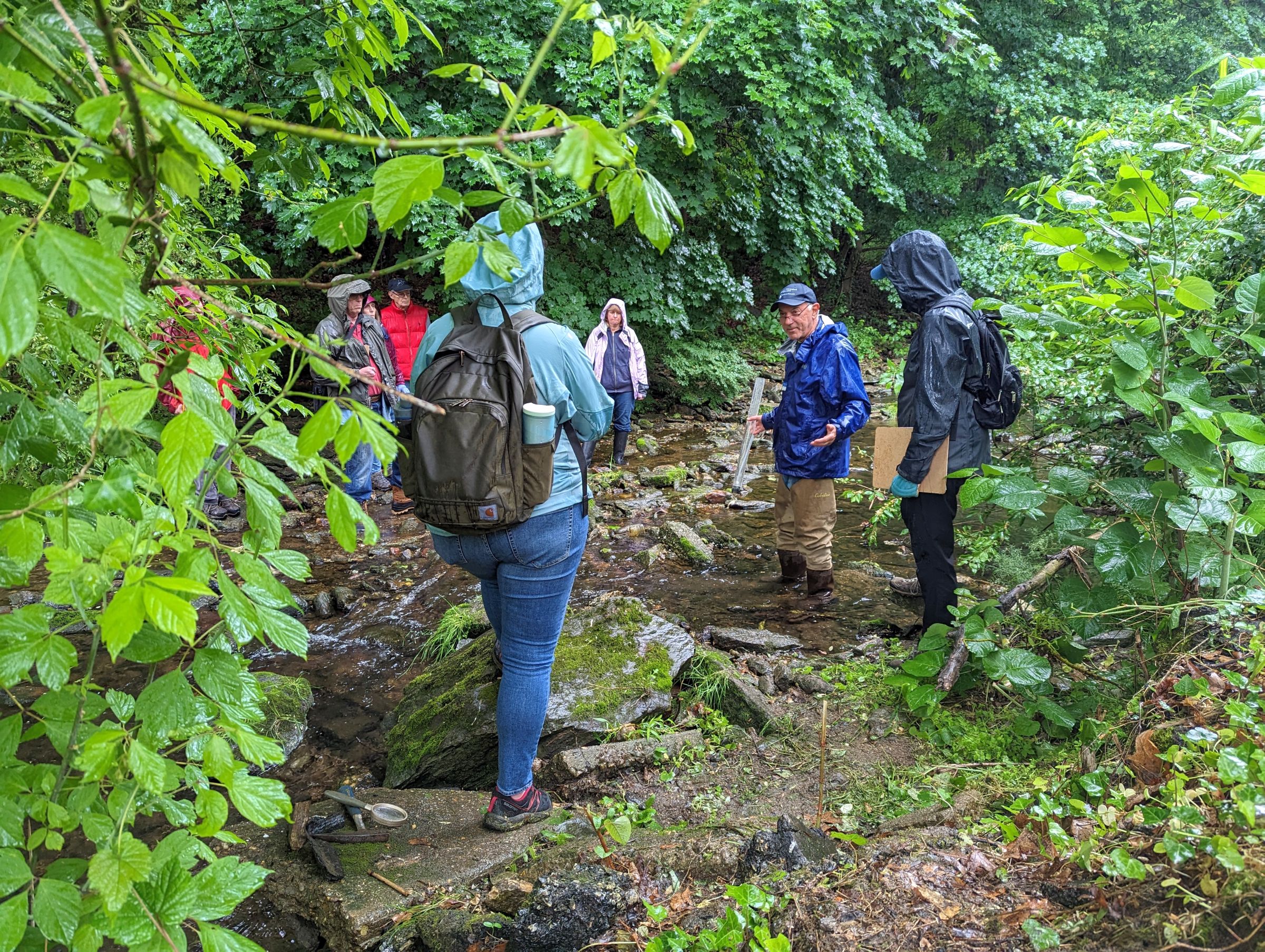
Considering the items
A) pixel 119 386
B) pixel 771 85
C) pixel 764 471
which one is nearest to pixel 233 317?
pixel 119 386

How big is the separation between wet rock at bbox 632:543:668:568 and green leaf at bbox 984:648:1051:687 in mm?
3757

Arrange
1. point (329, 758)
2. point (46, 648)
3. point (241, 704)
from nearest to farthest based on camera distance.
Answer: point (46, 648) < point (241, 704) < point (329, 758)

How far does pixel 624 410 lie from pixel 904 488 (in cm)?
551

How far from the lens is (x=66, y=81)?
1.07 metres

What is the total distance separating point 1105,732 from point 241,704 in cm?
276

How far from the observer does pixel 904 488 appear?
4.55 meters

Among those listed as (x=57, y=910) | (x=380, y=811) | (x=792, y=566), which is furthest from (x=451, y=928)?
(x=792, y=566)

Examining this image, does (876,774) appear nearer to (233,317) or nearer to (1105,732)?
(1105,732)

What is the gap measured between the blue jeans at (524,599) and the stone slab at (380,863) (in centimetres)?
24

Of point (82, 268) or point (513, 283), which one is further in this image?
point (513, 283)

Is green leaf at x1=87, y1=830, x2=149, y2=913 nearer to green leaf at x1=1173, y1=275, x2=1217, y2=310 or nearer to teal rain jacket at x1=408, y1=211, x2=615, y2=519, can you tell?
teal rain jacket at x1=408, y1=211, x2=615, y2=519

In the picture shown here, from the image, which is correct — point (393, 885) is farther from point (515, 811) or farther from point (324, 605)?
point (324, 605)

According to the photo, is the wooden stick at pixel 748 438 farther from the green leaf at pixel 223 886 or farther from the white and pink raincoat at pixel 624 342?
the green leaf at pixel 223 886

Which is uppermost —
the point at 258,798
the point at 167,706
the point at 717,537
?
the point at 167,706
